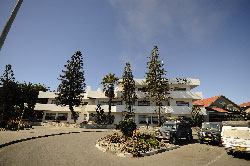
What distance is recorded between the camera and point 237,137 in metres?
9.05

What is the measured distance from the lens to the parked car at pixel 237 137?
28.6 feet

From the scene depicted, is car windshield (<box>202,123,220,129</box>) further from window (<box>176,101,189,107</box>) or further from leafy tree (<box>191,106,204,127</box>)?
window (<box>176,101,189,107</box>)

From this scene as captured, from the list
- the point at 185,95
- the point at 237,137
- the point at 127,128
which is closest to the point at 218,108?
the point at 185,95

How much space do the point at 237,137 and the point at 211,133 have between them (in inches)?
185

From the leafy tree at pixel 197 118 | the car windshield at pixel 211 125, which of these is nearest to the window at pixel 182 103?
the leafy tree at pixel 197 118

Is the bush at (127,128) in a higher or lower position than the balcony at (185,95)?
lower

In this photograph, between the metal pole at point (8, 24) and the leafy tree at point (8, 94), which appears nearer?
the metal pole at point (8, 24)

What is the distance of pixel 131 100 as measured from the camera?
3447 cm

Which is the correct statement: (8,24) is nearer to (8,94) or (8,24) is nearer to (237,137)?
(237,137)

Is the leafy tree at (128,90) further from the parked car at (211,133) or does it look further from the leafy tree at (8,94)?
the leafy tree at (8,94)

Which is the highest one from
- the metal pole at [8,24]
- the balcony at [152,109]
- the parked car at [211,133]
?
the metal pole at [8,24]

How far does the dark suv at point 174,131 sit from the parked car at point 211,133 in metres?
1.52

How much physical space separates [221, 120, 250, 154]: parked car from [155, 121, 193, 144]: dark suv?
173 inches

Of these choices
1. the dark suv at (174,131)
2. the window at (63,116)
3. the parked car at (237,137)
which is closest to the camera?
the parked car at (237,137)
